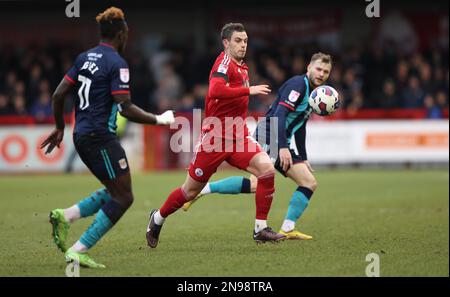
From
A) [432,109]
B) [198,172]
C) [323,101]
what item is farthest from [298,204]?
[432,109]

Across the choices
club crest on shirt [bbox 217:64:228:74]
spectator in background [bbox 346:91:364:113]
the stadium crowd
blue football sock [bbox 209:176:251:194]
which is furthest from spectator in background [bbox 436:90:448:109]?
club crest on shirt [bbox 217:64:228:74]

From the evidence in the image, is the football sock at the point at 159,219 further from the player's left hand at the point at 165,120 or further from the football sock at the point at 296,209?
the player's left hand at the point at 165,120

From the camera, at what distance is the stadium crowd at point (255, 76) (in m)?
22.6

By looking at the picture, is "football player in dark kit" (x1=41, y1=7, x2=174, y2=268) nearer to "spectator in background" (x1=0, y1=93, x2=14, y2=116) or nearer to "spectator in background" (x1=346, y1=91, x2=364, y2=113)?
"spectator in background" (x1=346, y1=91, x2=364, y2=113)

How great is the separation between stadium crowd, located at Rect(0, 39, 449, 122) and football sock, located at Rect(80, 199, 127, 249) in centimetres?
1453

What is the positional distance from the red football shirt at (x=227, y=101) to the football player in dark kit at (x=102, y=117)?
1.23 m

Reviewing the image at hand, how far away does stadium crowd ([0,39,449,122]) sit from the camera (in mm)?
22594

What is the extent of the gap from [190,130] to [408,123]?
5163 millimetres

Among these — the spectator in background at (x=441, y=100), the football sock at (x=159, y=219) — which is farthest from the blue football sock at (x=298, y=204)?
the spectator in background at (x=441, y=100)

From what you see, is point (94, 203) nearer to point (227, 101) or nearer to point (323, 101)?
point (227, 101)

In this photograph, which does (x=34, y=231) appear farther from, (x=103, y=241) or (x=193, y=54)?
(x=193, y=54)

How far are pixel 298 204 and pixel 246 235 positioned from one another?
71 centimetres

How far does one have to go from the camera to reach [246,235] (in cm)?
1017

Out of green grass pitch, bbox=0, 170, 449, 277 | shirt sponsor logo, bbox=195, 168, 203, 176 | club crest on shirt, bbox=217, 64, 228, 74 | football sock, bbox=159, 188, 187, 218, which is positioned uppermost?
club crest on shirt, bbox=217, 64, 228, 74
